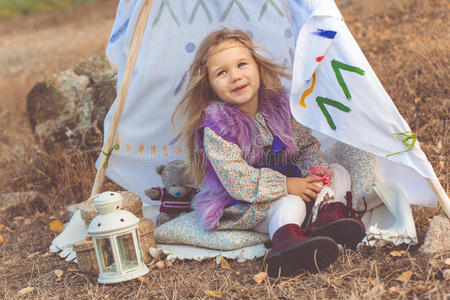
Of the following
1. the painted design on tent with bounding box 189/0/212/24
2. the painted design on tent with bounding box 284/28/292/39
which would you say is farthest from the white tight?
the painted design on tent with bounding box 189/0/212/24

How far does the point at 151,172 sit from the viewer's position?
3516mm

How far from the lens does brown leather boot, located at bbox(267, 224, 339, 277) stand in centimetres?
204

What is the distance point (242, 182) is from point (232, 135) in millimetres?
269

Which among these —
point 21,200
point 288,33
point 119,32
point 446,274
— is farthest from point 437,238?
point 21,200

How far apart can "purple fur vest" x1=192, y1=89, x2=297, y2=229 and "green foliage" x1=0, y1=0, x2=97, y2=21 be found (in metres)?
15.2

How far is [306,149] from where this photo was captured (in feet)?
9.23

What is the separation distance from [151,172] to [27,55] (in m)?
7.72

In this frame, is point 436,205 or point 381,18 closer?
point 436,205

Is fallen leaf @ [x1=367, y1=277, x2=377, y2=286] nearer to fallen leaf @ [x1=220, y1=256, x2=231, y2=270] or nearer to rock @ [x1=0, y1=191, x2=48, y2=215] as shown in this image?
fallen leaf @ [x1=220, y1=256, x2=231, y2=270]

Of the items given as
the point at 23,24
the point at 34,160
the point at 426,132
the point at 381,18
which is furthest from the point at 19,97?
the point at 23,24

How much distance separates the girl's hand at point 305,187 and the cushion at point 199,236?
28 cm

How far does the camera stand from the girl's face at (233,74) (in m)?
2.64

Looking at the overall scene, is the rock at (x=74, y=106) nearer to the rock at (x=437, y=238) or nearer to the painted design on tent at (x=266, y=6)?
the painted design on tent at (x=266, y=6)

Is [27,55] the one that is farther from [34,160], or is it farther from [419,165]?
[419,165]
